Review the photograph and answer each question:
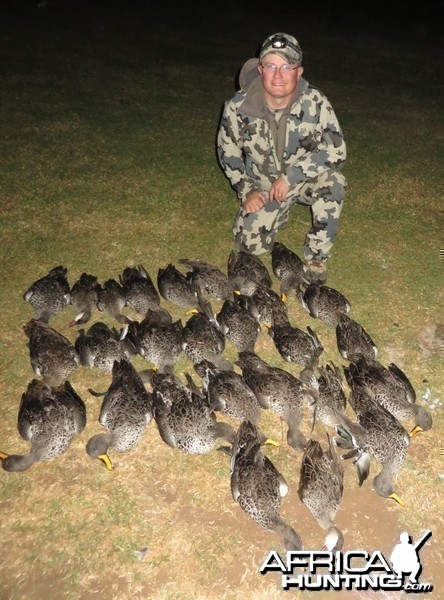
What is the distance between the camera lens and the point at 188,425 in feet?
13.3

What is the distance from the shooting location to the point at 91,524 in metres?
3.68

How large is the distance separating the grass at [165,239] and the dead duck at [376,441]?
0.48ft

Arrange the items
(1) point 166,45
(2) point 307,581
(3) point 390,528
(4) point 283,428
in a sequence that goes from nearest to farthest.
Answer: (2) point 307,581 → (3) point 390,528 → (4) point 283,428 → (1) point 166,45

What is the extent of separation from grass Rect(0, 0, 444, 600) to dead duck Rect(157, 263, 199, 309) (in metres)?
0.57

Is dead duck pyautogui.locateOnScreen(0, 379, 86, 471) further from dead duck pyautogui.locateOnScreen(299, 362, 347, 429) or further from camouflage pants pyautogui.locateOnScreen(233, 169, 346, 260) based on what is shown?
camouflage pants pyautogui.locateOnScreen(233, 169, 346, 260)

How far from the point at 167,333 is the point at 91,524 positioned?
1.85m

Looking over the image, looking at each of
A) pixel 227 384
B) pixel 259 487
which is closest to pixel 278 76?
pixel 227 384

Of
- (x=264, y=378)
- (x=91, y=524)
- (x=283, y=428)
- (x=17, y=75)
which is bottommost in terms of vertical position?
(x=91, y=524)

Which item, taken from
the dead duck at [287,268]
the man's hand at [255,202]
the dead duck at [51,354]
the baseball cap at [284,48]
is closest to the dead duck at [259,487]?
the dead duck at [51,354]

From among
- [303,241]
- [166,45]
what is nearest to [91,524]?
[303,241]

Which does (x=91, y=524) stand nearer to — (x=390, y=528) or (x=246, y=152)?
(x=390, y=528)

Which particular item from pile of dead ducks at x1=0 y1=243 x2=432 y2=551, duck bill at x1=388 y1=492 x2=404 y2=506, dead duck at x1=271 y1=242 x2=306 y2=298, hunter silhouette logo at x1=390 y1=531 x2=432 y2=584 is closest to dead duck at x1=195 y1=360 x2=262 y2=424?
pile of dead ducks at x1=0 y1=243 x2=432 y2=551

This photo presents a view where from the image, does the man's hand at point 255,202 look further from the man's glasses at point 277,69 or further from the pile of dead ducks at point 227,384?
the man's glasses at point 277,69

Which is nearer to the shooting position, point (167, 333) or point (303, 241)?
point (167, 333)
